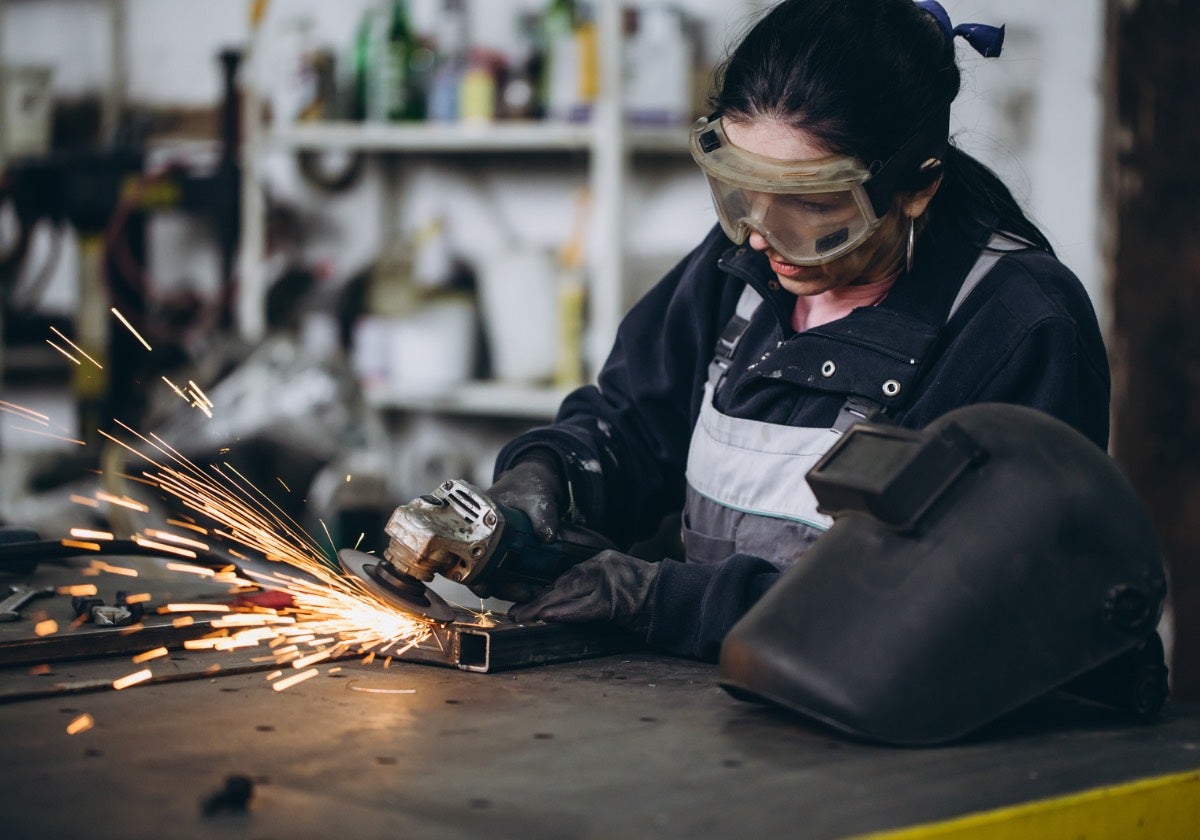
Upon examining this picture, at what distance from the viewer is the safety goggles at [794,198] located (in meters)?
1.69

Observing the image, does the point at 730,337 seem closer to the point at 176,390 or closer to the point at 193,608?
the point at 193,608

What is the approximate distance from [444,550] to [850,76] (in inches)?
28.6

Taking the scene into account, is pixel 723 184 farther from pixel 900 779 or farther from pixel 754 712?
pixel 900 779

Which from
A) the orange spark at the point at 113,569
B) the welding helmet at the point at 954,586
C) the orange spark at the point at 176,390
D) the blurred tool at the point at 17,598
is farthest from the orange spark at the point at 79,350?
the welding helmet at the point at 954,586

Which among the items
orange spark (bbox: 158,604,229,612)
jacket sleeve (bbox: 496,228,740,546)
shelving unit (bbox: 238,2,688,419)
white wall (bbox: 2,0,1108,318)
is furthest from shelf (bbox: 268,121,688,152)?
orange spark (bbox: 158,604,229,612)

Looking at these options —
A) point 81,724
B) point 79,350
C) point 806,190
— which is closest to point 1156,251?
point 806,190

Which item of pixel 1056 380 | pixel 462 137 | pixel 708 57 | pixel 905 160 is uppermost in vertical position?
pixel 708 57

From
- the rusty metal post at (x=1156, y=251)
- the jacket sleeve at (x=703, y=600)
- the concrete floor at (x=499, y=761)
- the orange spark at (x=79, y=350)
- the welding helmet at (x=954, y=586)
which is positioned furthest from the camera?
the orange spark at (x=79, y=350)

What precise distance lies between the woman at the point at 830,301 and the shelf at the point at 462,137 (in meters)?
1.60

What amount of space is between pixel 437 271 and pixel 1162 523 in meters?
1.90

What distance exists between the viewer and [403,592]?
5.59 ft

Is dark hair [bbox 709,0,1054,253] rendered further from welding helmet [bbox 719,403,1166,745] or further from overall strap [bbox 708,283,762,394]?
welding helmet [bbox 719,403,1166,745]

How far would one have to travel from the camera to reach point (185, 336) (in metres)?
4.33

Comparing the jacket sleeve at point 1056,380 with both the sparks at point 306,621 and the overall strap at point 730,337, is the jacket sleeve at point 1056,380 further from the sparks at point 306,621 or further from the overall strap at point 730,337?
the sparks at point 306,621
